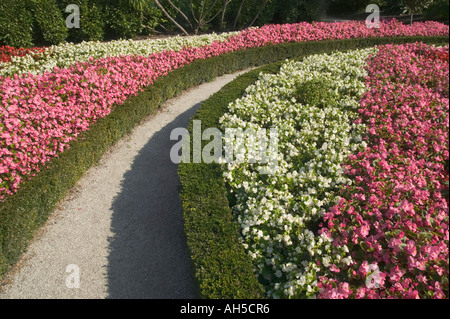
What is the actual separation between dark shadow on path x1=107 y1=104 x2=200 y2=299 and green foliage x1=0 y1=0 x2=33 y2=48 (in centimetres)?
870

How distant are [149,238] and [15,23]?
437 inches

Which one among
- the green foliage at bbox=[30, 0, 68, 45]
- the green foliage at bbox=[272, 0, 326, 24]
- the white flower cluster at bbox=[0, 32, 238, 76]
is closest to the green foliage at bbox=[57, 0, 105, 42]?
the green foliage at bbox=[30, 0, 68, 45]

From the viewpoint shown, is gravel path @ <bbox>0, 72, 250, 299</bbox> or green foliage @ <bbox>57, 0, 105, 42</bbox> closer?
gravel path @ <bbox>0, 72, 250, 299</bbox>

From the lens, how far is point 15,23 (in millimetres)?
12211

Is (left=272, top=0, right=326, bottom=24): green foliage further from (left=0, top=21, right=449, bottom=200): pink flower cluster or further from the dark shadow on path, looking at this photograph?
the dark shadow on path

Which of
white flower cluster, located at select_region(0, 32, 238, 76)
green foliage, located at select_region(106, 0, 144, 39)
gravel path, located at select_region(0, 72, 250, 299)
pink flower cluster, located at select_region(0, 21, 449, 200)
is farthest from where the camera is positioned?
green foliage, located at select_region(106, 0, 144, 39)

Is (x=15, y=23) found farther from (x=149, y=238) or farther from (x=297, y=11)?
(x=297, y=11)

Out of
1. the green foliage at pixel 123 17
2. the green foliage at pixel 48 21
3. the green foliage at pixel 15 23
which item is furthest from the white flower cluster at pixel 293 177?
the green foliage at pixel 15 23

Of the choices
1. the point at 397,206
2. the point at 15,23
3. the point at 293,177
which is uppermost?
the point at 15,23

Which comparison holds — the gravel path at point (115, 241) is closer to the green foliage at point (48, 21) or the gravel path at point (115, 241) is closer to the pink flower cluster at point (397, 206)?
the pink flower cluster at point (397, 206)

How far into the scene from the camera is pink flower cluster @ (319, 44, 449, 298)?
3.38 m

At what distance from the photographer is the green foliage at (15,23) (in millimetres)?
11945

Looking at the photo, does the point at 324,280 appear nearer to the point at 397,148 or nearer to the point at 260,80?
the point at 397,148

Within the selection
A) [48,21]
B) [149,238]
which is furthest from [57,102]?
[48,21]
